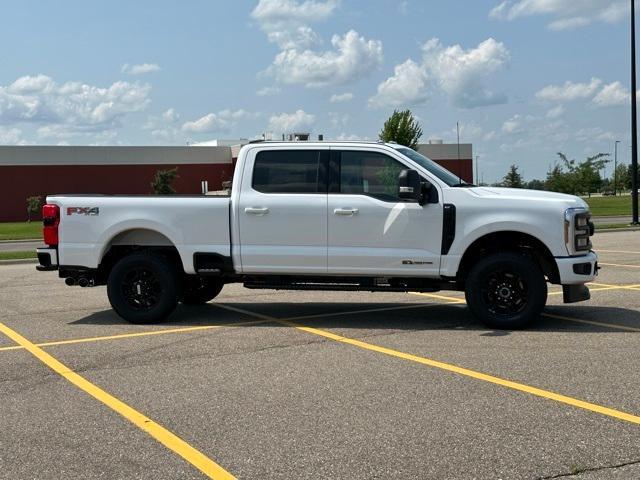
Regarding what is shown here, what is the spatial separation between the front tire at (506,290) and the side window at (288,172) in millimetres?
2079

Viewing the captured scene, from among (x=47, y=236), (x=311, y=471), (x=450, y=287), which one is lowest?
(x=311, y=471)

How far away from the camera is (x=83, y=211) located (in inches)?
360

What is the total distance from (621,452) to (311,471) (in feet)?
5.89

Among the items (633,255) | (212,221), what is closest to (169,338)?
(212,221)

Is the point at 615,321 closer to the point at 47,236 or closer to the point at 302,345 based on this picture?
the point at 302,345

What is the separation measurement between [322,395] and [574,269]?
368 cm

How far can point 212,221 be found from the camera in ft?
29.0

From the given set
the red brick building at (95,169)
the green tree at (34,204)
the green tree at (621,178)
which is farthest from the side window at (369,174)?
the green tree at (621,178)

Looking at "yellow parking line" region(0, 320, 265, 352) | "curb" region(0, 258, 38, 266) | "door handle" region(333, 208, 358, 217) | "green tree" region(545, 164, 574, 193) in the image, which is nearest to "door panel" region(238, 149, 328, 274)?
"door handle" region(333, 208, 358, 217)

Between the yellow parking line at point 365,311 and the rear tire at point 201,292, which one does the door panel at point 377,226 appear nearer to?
the yellow parking line at point 365,311

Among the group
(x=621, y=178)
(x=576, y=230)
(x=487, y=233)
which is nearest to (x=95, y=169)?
(x=487, y=233)

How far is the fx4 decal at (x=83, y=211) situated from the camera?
909 centimetres

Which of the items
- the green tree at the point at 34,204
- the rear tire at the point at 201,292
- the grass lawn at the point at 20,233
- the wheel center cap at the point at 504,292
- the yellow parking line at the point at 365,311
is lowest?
the yellow parking line at the point at 365,311

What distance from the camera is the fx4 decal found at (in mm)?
9094
